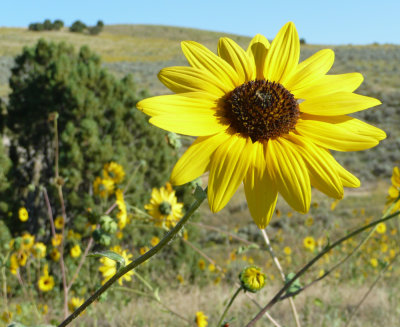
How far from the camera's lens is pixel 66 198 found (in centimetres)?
627

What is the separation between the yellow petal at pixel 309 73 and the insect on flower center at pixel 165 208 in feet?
5.39

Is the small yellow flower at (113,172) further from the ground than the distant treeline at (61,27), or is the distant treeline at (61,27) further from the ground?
the distant treeline at (61,27)

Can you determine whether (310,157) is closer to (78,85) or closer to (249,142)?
(249,142)

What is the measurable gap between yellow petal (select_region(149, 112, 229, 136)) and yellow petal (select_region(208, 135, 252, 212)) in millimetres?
52

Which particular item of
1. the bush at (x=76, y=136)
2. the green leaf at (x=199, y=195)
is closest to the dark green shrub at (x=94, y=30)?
the bush at (x=76, y=136)

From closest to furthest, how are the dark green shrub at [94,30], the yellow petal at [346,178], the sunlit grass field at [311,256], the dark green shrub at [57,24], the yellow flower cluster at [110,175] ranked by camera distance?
the yellow petal at [346,178], the yellow flower cluster at [110,175], the sunlit grass field at [311,256], the dark green shrub at [57,24], the dark green shrub at [94,30]

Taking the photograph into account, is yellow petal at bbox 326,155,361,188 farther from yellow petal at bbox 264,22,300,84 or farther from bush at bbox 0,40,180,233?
bush at bbox 0,40,180,233

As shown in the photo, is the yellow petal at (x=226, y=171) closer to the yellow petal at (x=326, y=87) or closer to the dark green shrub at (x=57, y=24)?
the yellow petal at (x=326, y=87)

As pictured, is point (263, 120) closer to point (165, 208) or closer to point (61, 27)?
point (165, 208)

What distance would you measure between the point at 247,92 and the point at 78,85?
20.1 feet

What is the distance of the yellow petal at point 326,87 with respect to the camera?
110cm

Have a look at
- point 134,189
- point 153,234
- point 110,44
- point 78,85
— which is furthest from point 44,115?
point 110,44

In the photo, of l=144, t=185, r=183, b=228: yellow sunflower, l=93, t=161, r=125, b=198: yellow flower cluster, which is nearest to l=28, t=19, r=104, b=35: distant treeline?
l=93, t=161, r=125, b=198: yellow flower cluster

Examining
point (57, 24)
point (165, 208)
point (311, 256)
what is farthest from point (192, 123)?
point (57, 24)
